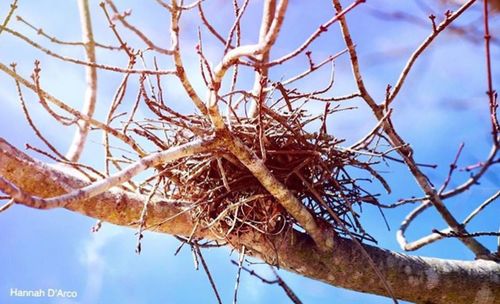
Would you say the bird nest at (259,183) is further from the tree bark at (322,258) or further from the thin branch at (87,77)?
the thin branch at (87,77)

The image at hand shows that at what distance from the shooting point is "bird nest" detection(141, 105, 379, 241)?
5.94 feet

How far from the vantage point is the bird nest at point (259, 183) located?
181 cm

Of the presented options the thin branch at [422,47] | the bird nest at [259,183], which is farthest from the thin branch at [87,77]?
the thin branch at [422,47]

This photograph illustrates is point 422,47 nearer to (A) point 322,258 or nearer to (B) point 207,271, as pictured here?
(A) point 322,258

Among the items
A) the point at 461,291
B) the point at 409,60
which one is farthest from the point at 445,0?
the point at 461,291

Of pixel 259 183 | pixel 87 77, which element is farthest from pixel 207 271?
pixel 87 77

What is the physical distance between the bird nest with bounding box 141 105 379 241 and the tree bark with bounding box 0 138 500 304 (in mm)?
80

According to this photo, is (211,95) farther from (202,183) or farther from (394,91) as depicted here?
(394,91)

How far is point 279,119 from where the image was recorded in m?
1.79

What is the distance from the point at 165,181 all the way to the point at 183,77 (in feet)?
2.61

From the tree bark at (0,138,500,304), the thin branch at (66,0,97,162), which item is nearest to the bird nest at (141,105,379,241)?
the tree bark at (0,138,500,304)

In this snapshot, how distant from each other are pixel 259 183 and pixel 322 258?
1.41ft

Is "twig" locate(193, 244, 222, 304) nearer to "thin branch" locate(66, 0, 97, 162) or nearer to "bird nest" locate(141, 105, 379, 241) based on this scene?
"bird nest" locate(141, 105, 379, 241)

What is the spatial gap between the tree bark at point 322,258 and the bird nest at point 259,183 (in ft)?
0.26
